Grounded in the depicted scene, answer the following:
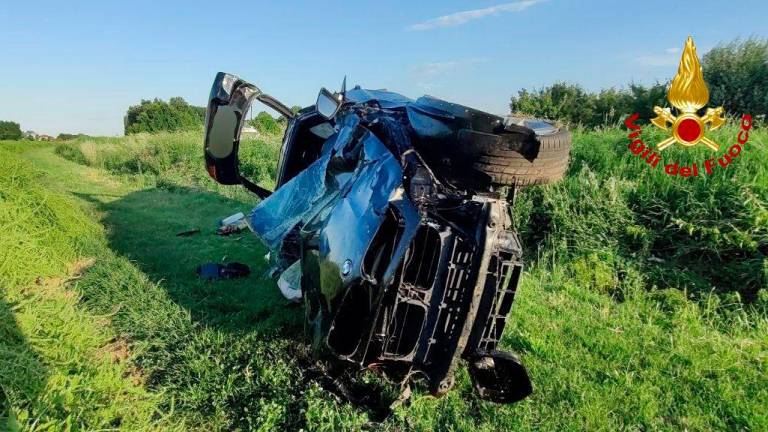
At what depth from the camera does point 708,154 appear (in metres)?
5.37

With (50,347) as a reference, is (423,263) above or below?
above

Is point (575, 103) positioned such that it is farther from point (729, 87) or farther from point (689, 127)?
point (689, 127)

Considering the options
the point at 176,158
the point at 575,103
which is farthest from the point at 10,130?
the point at 575,103

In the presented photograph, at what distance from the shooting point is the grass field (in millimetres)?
2729

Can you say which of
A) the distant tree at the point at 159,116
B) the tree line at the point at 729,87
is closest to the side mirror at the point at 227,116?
the tree line at the point at 729,87

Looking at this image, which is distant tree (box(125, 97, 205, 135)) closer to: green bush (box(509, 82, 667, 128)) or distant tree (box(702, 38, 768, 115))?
green bush (box(509, 82, 667, 128))

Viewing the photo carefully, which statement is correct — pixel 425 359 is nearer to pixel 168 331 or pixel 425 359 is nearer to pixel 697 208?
pixel 168 331

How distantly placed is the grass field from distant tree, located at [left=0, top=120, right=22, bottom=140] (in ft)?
166

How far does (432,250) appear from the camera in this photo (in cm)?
239

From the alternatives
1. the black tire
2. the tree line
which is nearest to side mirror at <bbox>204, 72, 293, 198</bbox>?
the black tire

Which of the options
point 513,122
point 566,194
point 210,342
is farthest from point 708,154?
point 210,342

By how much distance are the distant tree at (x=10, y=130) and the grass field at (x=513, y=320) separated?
50675mm

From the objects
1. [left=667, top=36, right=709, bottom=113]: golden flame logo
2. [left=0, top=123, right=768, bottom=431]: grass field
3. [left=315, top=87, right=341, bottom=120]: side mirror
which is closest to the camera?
[left=0, top=123, right=768, bottom=431]: grass field

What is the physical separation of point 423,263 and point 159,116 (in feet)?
162
